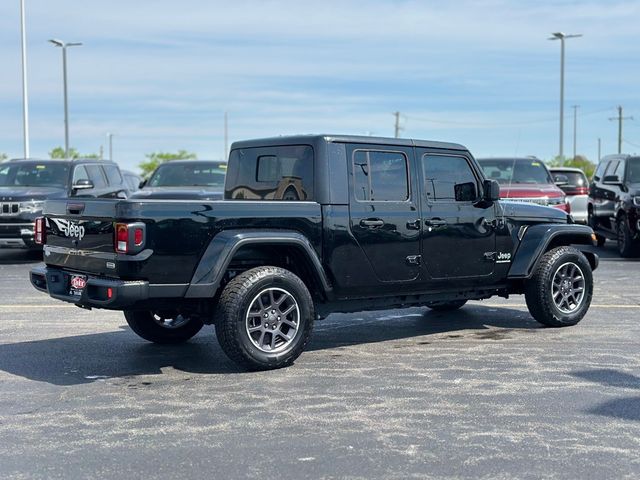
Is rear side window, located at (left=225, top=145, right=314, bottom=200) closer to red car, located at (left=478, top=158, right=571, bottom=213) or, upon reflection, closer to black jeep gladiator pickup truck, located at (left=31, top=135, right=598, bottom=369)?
black jeep gladiator pickup truck, located at (left=31, top=135, right=598, bottom=369)

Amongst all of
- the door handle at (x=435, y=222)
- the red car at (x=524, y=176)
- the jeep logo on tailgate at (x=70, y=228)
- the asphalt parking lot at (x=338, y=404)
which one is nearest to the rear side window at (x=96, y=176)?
the red car at (x=524, y=176)

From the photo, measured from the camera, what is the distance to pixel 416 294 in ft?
27.2

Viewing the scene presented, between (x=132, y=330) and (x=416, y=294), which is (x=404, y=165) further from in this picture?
(x=132, y=330)

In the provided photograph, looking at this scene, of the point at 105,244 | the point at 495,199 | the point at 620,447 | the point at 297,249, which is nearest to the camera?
the point at 620,447

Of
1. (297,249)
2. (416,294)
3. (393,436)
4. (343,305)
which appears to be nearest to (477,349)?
(416,294)

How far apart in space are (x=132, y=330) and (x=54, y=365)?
1.46 meters

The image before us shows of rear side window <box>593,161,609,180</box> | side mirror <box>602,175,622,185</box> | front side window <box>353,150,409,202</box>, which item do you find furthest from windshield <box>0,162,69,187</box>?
front side window <box>353,150,409,202</box>

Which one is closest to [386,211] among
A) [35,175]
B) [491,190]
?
[491,190]

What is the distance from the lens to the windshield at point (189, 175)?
17422 millimetres

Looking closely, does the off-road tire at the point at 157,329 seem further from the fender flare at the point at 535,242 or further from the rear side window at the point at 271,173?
the fender flare at the point at 535,242

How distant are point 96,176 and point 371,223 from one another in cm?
1140

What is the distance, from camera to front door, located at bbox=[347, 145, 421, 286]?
25.6ft

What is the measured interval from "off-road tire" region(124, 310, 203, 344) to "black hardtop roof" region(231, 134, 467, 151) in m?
1.64

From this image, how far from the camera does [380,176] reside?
8.01m
